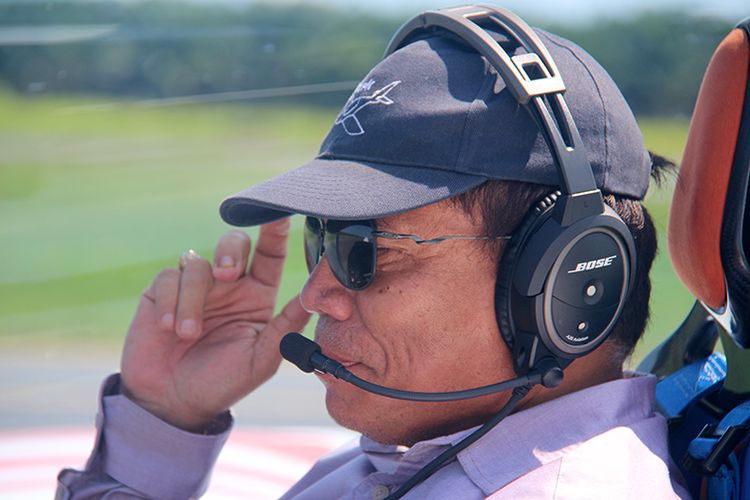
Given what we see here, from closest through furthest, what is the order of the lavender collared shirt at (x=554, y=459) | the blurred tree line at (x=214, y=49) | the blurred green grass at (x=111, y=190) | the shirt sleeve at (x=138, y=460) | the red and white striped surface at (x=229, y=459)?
the lavender collared shirt at (x=554, y=459) → the shirt sleeve at (x=138, y=460) → the red and white striped surface at (x=229, y=459) → the blurred tree line at (x=214, y=49) → the blurred green grass at (x=111, y=190)

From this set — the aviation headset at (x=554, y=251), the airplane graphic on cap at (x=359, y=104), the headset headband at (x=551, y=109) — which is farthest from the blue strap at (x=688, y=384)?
the airplane graphic on cap at (x=359, y=104)

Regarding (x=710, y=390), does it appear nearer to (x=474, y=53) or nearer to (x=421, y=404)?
(x=421, y=404)

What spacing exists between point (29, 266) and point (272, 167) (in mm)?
1444

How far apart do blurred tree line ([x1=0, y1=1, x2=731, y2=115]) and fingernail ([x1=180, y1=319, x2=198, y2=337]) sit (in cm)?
270

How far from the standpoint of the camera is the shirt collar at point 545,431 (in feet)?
4.21

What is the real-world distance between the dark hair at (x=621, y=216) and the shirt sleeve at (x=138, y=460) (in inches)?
27.4

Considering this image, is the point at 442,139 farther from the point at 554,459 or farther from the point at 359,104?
the point at 554,459

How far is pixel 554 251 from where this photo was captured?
1.24 m

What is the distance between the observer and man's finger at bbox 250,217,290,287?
186 cm

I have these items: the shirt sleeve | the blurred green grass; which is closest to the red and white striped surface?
the shirt sleeve

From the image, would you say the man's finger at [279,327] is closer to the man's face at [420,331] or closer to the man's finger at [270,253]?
the man's finger at [270,253]

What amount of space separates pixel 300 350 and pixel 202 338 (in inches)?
19.1

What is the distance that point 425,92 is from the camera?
52.2 inches

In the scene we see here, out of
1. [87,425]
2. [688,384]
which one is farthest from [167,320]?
[87,425]
